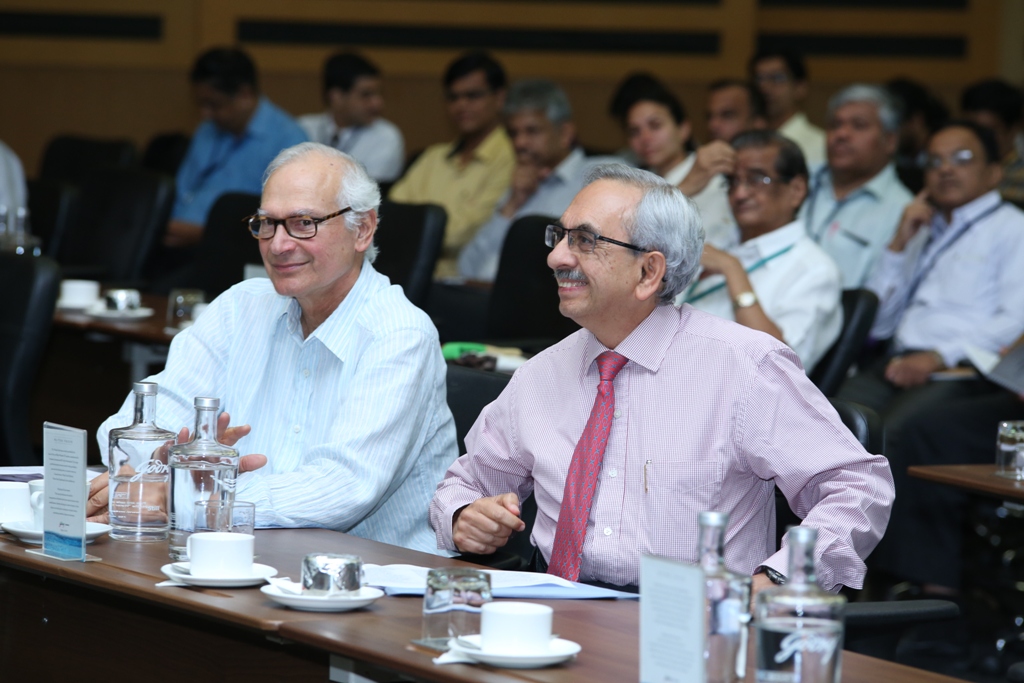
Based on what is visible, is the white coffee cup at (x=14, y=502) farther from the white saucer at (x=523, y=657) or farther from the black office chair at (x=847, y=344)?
the black office chair at (x=847, y=344)

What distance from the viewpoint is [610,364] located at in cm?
210

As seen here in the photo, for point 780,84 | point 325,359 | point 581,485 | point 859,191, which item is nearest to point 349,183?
point 325,359

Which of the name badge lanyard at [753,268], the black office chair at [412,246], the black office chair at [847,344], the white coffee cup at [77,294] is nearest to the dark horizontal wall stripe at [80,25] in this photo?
the white coffee cup at [77,294]

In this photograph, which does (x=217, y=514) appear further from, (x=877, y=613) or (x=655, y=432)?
(x=877, y=613)

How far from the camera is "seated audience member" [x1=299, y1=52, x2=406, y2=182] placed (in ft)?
21.5

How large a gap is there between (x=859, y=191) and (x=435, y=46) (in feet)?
13.4

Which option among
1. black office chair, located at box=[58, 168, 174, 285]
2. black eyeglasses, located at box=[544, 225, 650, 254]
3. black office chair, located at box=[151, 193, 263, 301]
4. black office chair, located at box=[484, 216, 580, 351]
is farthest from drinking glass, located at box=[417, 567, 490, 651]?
black office chair, located at box=[58, 168, 174, 285]

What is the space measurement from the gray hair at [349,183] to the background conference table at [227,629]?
0.61m

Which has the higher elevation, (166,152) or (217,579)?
(166,152)

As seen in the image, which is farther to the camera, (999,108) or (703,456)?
(999,108)

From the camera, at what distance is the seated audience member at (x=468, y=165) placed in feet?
18.9

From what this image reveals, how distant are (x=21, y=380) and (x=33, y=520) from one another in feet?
4.70

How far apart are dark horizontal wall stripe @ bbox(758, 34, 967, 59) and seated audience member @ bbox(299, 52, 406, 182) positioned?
9.29 ft

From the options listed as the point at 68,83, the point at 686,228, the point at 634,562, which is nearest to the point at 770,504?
the point at 634,562
